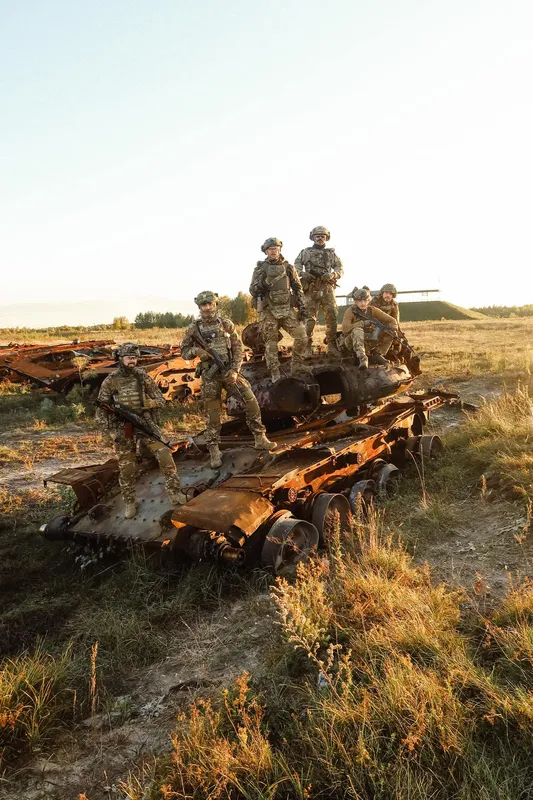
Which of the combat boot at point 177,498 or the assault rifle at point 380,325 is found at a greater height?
the assault rifle at point 380,325

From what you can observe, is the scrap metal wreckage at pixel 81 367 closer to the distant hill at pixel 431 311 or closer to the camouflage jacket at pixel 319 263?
the camouflage jacket at pixel 319 263

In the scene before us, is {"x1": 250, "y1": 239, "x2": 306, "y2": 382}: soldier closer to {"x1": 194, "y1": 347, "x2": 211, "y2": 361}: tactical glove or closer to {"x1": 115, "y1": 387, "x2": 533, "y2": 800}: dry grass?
{"x1": 194, "y1": 347, "x2": 211, "y2": 361}: tactical glove

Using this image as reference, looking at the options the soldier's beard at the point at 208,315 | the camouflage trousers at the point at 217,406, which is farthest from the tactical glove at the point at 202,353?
the soldier's beard at the point at 208,315

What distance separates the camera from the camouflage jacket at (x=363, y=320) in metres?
9.78

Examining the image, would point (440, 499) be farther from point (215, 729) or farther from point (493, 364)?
point (493, 364)

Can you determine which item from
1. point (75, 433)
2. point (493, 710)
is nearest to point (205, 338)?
point (493, 710)

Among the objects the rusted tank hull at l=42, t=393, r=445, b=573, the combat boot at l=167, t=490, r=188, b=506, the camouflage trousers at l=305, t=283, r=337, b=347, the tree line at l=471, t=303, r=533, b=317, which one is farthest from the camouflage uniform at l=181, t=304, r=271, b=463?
the tree line at l=471, t=303, r=533, b=317

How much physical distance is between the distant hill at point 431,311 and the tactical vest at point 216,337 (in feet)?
139

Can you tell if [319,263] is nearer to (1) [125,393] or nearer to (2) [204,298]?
(2) [204,298]

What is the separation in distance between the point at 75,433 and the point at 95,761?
1133 centimetres

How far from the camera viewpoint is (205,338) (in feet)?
24.2

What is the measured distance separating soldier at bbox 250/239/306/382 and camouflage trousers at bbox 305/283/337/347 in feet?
4.25

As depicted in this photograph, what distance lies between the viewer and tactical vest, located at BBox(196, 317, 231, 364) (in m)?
7.33

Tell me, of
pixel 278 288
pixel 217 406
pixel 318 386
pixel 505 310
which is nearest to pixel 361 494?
pixel 318 386
